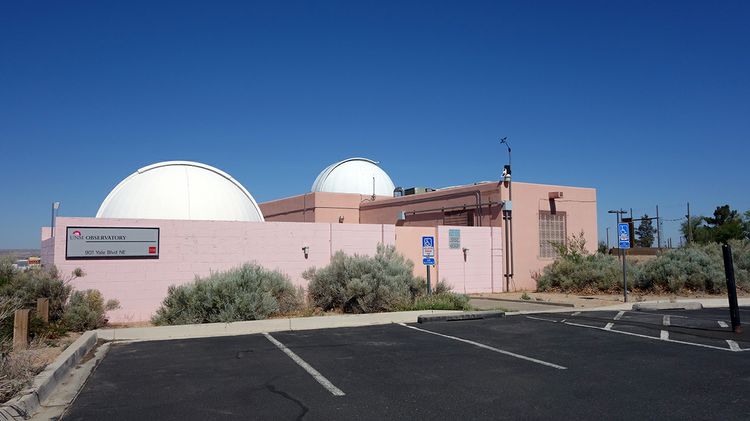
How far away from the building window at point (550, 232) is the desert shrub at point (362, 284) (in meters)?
8.95

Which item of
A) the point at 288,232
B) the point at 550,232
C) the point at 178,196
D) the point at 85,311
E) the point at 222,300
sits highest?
the point at 178,196

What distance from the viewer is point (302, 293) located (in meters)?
18.2

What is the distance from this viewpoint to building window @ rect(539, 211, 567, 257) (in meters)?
25.8

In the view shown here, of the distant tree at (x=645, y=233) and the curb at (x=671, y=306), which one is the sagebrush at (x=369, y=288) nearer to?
the curb at (x=671, y=306)

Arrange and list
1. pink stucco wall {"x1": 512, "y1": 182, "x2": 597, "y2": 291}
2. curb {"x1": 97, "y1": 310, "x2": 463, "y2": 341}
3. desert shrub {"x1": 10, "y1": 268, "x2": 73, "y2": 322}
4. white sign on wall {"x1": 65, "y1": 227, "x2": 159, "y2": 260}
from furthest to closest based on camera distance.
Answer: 1. pink stucco wall {"x1": 512, "y1": 182, "x2": 597, "y2": 291}
2. white sign on wall {"x1": 65, "y1": 227, "x2": 159, "y2": 260}
3. desert shrub {"x1": 10, "y1": 268, "x2": 73, "y2": 322}
4. curb {"x1": 97, "y1": 310, "x2": 463, "y2": 341}

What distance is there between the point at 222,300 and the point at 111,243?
12.2 feet

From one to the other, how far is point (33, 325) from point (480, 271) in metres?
16.2

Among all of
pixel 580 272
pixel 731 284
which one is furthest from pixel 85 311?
pixel 580 272

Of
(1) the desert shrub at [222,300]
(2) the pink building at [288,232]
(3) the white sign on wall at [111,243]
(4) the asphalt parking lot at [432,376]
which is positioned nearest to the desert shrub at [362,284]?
(2) the pink building at [288,232]

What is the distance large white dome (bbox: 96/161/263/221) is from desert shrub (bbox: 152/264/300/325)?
19.2 ft

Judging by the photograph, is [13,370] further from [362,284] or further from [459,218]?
[459,218]

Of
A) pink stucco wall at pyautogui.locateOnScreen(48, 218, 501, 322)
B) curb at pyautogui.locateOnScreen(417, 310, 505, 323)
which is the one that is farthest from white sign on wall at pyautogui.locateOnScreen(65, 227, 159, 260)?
curb at pyautogui.locateOnScreen(417, 310, 505, 323)

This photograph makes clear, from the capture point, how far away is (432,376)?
8523 mm

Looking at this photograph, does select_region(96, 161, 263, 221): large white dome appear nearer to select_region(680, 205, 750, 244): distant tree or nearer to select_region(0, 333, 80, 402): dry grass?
select_region(0, 333, 80, 402): dry grass
